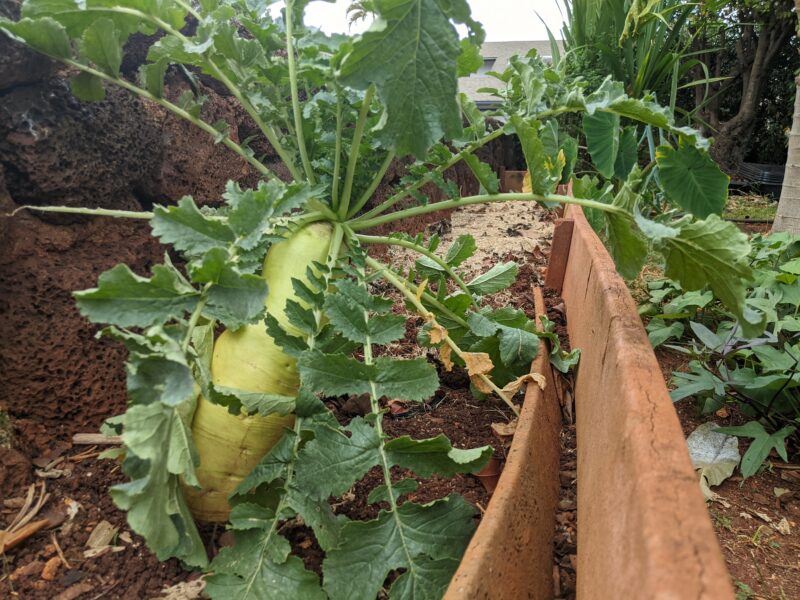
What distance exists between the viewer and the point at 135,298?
2.45ft

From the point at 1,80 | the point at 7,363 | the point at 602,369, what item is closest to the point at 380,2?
the point at 602,369

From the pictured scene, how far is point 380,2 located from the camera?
778mm

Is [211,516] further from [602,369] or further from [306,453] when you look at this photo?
[602,369]

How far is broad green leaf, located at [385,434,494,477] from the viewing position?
0.87 meters

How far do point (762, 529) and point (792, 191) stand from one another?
2.04 meters

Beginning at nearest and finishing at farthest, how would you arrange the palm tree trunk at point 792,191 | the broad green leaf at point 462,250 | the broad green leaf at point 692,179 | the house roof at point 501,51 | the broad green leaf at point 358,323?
the broad green leaf at point 358,323 → the broad green leaf at point 692,179 → the broad green leaf at point 462,250 → the palm tree trunk at point 792,191 → the house roof at point 501,51

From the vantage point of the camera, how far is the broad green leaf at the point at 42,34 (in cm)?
103

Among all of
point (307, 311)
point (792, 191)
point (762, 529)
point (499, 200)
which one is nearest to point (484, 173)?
point (499, 200)

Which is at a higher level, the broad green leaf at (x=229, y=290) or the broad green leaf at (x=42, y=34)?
the broad green leaf at (x=42, y=34)

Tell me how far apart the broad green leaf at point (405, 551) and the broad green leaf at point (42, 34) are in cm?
105

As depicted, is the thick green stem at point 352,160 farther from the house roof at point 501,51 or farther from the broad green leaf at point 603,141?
the house roof at point 501,51

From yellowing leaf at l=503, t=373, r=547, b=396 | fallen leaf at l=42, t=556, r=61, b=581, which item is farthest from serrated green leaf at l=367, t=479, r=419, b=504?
fallen leaf at l=42, t=556, r=61, b=581

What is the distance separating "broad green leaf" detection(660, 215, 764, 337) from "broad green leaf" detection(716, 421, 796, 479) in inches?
14.2

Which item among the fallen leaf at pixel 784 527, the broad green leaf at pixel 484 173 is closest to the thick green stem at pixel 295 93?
the broad green leaf at pixel 484 173
